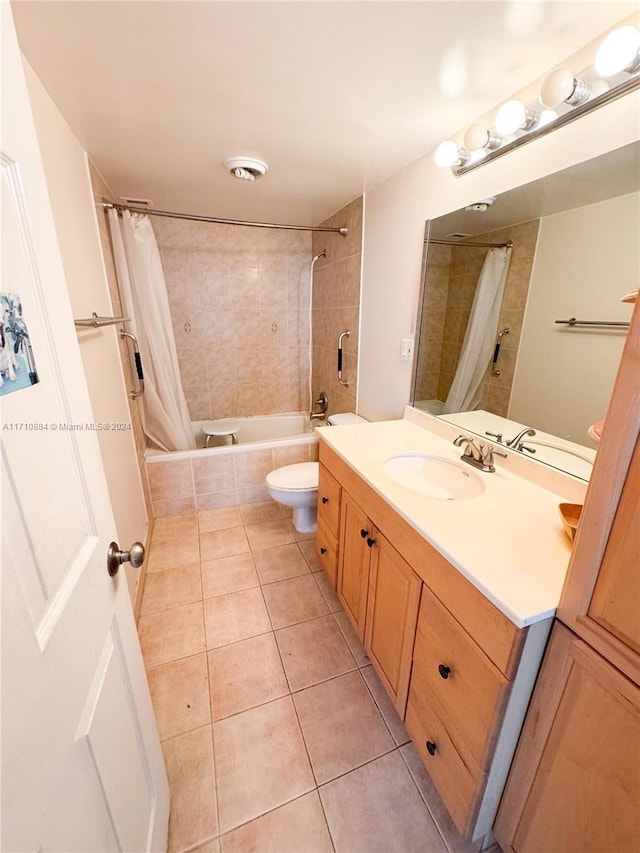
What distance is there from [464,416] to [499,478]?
0.38 metres

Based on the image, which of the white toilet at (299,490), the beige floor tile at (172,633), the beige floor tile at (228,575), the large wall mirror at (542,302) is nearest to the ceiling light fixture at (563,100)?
the large wall mirror at (542,302)

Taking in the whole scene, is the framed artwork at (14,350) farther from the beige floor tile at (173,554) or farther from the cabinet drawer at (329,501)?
the beige floor tile at (173,554)

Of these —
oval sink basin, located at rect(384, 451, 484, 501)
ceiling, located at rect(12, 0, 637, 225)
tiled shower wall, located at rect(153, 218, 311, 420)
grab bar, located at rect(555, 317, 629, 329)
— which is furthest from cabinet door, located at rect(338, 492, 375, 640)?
tiled shower wall, located at rect(153, 218, 311, 420)

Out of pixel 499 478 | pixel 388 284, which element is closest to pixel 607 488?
pixel 499 478

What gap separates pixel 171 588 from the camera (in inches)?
73.2

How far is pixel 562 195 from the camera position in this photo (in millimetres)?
1113

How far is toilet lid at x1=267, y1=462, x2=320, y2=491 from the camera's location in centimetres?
211

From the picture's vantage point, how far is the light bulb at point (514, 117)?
1.10 metres

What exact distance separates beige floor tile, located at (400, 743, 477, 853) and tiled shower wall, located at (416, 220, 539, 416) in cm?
127

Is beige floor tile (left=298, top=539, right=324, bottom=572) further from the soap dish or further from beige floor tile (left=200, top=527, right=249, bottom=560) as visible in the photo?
the soap dish

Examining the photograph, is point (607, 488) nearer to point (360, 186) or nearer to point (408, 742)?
point (408, 742)

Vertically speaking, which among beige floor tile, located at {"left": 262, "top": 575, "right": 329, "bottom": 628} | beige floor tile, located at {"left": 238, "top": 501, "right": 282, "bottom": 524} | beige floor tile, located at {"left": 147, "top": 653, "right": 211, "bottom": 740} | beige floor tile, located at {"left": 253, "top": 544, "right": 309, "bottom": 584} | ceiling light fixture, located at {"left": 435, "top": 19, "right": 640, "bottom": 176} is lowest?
beige floor tile, located at {"left": 147, "top": 653, "right": 211, "bottom": 740}

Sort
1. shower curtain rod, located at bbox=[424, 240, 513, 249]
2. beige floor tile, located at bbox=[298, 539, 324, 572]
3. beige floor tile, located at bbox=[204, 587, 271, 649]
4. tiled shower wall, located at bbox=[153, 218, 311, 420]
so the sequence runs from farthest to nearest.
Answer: tiled shower wall, located at bbox=[153, 218, 311, 420]
beige floor tile, located at bbox=[298, 539, 324, 572]
beige floor tile, located at bbox=[204, 587, 271, 649]
shower curtain rod, located at bbox=[424, 240, 513, 249]

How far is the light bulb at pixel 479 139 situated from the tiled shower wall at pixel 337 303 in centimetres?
101
